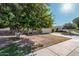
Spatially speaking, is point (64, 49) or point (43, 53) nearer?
point (43, 53)

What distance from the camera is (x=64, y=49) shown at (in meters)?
3.99

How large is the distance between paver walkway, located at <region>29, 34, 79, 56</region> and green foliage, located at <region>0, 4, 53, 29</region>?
0.64 metres

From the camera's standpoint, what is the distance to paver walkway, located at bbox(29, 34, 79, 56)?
387 cm

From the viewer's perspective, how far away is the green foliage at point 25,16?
4.00 meters

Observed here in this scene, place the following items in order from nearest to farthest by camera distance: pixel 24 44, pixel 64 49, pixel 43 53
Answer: pixel 43 53 < pixel 64 49 < pixel 24 44

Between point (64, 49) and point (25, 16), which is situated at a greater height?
Answer: point (25, 16)

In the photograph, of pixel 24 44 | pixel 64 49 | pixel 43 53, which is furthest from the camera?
pixel 24 44

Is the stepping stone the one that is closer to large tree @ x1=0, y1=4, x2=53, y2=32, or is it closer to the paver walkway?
the paver walkway

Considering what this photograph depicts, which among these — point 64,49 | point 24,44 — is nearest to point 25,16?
point 24,44

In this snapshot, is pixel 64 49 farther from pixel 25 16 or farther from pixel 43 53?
pixel 25 16

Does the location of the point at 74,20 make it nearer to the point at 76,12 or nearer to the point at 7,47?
the point at 76,12

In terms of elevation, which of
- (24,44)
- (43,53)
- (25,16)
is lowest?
(43,53)

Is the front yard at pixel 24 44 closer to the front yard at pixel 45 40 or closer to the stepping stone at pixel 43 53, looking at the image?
the front yard at pixel 45 40

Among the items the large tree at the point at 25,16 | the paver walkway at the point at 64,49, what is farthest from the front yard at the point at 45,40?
the large tree at the point at 25,16
